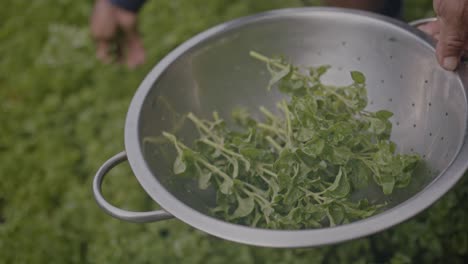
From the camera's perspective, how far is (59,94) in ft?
7.25

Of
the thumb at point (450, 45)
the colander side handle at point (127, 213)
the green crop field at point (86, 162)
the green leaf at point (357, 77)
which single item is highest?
the thumb at point (450, 45)

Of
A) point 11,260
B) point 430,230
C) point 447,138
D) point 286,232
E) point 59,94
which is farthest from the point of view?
point 59,94

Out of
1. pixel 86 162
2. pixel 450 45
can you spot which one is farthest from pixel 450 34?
pixel 86 162

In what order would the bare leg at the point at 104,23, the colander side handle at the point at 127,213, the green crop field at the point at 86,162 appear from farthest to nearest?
1. the bare leg at the point at 104,23
2. the green crop field at the point at 86,162
3. the colander side handle at the point at 127,213

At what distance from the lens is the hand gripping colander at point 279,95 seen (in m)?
1.12

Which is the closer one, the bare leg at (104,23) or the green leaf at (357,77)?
the green leaf at (357,77)

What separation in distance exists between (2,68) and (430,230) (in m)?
1.70

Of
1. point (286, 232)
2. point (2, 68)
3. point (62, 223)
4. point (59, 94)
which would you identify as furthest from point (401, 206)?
point (2, 68)

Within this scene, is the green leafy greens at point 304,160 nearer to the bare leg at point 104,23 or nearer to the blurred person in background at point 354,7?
the blurred person in background at point 354,7

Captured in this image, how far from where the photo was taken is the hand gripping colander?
3.68ft

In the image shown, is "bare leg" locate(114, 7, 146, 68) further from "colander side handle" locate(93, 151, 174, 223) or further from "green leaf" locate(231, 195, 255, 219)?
"green leaf" locate(231, 195, 255, 219)

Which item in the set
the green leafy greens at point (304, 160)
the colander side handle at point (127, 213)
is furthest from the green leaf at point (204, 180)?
the colander side handle at point (127, 213)

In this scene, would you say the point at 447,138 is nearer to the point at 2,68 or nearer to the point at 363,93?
the point at 363,93

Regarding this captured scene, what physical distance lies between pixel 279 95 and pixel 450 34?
45cm
